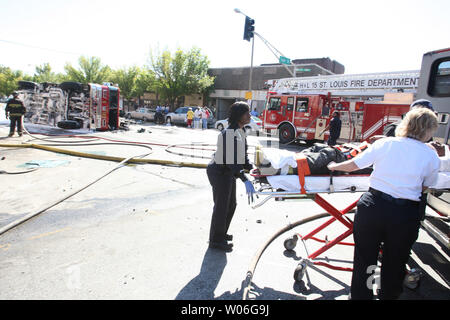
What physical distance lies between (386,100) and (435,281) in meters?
9.25

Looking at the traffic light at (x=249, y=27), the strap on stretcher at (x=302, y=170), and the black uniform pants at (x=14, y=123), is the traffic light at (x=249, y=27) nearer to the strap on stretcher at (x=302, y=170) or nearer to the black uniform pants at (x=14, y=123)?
the black uniform pants at (x=14, y=123)

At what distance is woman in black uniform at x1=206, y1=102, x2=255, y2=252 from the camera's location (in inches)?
124

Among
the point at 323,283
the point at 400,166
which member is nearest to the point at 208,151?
the point at 323,283

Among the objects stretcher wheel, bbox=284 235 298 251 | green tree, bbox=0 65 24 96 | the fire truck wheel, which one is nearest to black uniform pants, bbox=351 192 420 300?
stretcher wheel, bbox=284 235 298 251

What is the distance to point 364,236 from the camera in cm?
217

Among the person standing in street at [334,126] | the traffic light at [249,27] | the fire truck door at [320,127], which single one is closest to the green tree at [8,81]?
the traffic light at [249,27]

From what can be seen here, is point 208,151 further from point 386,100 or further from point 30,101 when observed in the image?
point 30,101

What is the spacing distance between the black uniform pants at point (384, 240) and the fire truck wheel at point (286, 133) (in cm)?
1207

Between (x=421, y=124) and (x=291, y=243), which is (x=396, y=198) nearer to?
(x=421, y=124)

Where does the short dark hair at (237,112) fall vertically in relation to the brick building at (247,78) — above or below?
below

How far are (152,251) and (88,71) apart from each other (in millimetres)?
45614

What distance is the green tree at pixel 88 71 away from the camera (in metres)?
41.0
